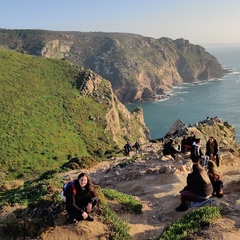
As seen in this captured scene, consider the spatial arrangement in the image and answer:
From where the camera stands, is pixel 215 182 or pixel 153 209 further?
pixel 153 209

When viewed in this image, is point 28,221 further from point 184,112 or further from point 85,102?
point 184,112

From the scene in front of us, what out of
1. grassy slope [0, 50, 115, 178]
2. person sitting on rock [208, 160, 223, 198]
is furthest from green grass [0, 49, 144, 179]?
person sitting on rock [208, 160, 223, 198]

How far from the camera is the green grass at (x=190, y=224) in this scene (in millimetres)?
7678

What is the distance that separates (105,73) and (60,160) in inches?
5329

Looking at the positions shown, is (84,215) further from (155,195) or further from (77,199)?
(155,195)

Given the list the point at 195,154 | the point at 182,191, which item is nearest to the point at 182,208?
the point at 182,191

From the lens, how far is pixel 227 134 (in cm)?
3594

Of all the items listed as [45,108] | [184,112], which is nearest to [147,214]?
[45,108]

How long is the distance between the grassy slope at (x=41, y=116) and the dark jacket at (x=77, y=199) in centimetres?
3900

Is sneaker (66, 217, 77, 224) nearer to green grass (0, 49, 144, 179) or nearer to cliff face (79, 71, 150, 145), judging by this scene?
green grass (0, 49, 144, 179)

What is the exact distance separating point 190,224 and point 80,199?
313 centimetres

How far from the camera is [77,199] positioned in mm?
8773

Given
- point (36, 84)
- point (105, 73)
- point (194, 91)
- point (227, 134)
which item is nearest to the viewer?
point (227, 134)

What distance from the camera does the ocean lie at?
107812 millimetres
